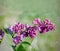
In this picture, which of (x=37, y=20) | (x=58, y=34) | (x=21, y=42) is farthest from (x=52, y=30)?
(x=21, y=42)

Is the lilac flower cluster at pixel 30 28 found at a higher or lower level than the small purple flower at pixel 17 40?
higher

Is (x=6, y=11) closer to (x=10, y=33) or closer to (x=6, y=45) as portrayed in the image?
(x=10, y=33)

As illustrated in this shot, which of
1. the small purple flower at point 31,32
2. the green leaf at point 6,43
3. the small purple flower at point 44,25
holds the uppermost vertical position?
the small purple flower at point 44,25

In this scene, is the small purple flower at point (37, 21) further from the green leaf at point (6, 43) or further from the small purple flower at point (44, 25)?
the green leaf at point (6, 43)

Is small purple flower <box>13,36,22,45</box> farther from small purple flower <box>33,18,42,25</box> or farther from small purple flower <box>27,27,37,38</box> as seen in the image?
small purple flower <box>33,18,42,25</box>

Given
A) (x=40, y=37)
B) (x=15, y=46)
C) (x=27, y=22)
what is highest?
(x=27, y=22)

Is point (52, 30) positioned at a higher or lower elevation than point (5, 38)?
higher

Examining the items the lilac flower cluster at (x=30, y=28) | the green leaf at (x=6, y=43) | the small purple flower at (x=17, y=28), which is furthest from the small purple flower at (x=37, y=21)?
the green leaf at (x=6, y=43)
